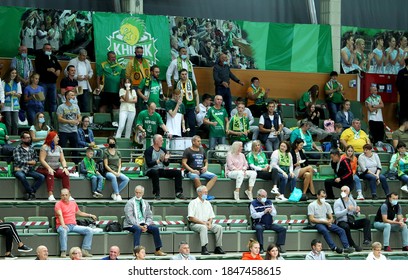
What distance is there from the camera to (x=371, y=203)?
2194cm

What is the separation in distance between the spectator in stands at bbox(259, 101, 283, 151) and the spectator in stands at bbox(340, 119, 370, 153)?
4.53ft

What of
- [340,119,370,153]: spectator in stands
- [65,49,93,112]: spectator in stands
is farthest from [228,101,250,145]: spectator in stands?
[65,49,93,112]: spectator in stands

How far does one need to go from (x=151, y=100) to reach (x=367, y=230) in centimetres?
534

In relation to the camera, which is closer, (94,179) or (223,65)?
(94,179)

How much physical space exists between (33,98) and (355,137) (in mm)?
6517

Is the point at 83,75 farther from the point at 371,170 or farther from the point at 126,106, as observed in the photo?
the point at 371,170

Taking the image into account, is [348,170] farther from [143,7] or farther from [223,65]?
[143,7]

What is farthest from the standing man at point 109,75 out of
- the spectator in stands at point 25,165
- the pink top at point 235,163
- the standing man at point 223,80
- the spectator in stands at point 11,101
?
the spectator in stands at point 25,165

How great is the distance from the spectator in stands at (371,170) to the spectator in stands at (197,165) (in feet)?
10.0

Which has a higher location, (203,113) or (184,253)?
(203,113)

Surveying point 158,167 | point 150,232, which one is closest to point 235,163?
point 158,167

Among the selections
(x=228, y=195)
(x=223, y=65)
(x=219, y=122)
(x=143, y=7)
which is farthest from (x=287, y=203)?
(x=143, y=7)

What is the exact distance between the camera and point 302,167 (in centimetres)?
2209

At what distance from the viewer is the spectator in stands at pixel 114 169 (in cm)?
2047
